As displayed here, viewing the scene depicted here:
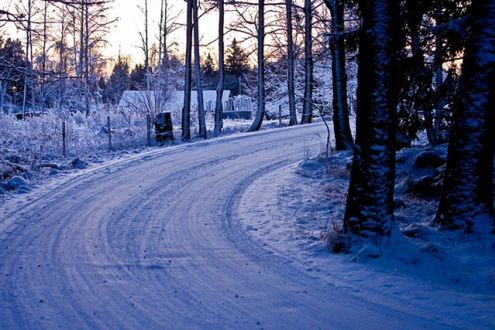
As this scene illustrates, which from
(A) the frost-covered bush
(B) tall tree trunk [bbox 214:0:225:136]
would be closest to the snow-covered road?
(A) the frost-covered bush

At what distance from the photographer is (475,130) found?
22.0 feet

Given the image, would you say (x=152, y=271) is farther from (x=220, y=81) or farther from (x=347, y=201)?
(x=220, y=81)

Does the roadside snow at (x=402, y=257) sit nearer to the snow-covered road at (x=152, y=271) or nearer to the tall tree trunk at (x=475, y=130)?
the snow-covered road at (x=152, y=271)

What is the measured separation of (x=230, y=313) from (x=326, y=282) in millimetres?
1375

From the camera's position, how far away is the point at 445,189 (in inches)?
277

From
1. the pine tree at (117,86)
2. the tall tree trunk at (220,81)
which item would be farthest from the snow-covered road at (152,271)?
the pine tree at (117,86)

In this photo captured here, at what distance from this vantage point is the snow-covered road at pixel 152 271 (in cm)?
462

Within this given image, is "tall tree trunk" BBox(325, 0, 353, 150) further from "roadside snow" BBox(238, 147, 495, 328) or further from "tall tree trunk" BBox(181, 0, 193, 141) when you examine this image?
"tall tree trunk" BBox(181, 0, 193, 141)

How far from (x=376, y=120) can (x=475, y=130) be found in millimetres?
1437

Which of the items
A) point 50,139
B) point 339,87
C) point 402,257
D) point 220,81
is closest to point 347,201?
point 402,257

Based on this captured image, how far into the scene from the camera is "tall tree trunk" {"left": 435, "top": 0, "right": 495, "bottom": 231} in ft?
21.7

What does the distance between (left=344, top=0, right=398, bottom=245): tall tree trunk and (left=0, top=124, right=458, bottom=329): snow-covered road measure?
1.32 meters

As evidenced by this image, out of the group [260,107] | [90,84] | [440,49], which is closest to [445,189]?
[440,49]

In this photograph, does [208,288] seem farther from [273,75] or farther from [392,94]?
[273,75]
